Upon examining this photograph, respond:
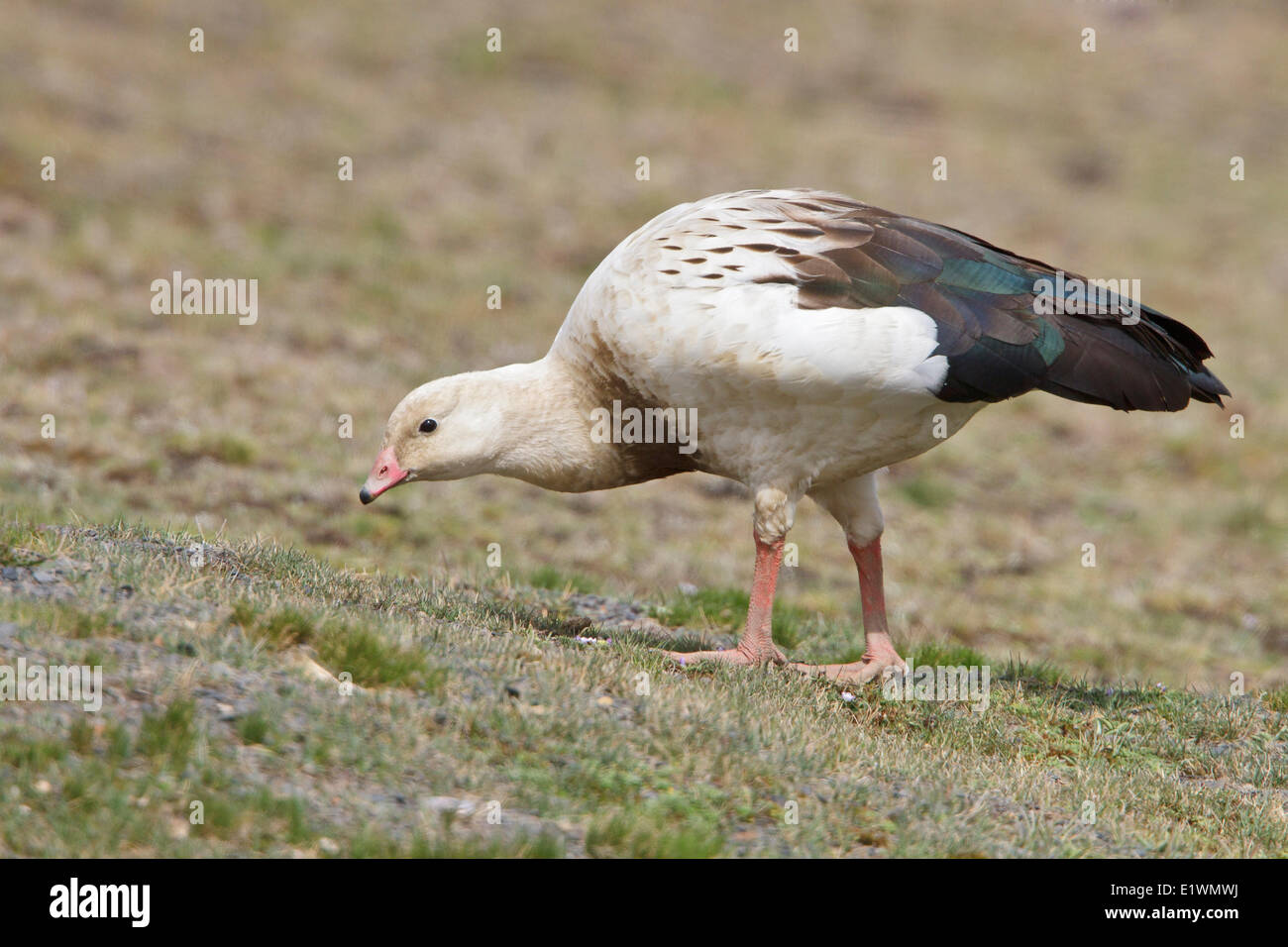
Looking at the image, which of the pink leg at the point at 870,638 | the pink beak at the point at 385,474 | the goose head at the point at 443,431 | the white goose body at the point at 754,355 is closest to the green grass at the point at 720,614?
the pink leg at the point at 870,638

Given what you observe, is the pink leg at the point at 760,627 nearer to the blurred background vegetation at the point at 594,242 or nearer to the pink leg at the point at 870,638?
the pink leg at the point at 870,638

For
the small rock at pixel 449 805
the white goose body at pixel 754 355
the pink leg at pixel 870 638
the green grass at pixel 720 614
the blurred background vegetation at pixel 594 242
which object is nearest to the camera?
the small rock at pixel 449 805

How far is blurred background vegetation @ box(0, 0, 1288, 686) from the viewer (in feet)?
39.2

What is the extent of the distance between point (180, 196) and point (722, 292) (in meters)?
15.0

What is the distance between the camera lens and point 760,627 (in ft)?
24.0

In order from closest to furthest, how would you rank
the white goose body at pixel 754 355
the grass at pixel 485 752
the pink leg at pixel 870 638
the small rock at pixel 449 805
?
the grass at pixel 485 752
the small rock at pixel 449 805
the white goose body at pixel 754 355
the pink leg at pixel 870 638

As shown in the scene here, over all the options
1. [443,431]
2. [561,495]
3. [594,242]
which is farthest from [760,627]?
[594,242]

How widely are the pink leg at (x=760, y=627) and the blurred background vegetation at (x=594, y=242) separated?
2078mm

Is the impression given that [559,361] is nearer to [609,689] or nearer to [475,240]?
[609,689]

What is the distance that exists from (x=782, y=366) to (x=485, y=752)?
8.37 ft

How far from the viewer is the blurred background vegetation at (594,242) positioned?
12.0 meters

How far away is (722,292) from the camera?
22.6 ft

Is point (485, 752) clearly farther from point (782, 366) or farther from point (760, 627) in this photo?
point (782, 366)

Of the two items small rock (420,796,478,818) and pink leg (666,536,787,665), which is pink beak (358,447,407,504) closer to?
pink leg (666,536,787,665)
